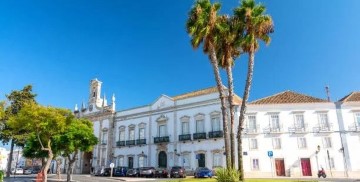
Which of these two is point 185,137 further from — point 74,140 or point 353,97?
point 353,97

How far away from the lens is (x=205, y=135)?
37906 millimetres

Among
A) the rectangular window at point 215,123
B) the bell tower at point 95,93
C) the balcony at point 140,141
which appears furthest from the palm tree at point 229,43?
the bell tower at point 95,93

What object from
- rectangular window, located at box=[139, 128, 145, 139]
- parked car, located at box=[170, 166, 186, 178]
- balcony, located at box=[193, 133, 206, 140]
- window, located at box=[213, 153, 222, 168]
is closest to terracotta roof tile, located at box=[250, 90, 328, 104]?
balcony, located at box=[193, 133, 206, 140]

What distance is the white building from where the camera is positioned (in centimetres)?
3381

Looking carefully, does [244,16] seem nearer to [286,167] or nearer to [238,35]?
[238,35]

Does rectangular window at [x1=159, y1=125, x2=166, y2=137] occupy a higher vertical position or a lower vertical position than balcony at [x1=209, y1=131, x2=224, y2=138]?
higher

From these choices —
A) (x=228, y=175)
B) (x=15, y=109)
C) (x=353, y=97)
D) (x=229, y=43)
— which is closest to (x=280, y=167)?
(x=353, y=97)

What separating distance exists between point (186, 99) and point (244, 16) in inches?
813

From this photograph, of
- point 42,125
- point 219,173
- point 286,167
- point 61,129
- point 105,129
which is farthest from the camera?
point 105,129

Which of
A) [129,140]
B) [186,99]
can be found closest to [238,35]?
[186,99]

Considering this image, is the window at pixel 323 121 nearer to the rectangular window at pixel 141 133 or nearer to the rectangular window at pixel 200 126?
the rectangular window at pixel 200 126

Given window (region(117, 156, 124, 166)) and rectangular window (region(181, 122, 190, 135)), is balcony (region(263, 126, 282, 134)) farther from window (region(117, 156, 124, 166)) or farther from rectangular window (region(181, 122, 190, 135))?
window (region(117, 156, 124, 166))

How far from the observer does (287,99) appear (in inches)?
1452

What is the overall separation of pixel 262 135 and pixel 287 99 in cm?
535
